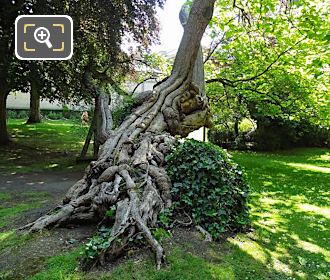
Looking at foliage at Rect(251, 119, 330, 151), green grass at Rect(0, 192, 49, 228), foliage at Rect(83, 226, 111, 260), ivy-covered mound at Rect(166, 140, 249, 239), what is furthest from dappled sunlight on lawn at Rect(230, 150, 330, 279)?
foliage at Rect(251, 119, 330, 151)

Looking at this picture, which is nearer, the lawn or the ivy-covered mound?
the lawn

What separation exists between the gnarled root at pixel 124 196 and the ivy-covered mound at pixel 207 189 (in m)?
0.21

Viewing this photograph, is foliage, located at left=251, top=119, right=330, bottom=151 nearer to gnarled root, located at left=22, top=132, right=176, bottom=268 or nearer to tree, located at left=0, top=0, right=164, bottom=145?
tree, located at left=0, top=0, right=164, bottom=145

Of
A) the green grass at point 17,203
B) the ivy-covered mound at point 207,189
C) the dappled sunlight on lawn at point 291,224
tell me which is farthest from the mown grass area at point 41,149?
the ivy-covered mound at point 207,189

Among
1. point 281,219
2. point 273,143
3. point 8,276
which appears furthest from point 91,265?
point 273,143

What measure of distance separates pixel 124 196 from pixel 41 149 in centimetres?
1134

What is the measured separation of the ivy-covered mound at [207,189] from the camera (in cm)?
432

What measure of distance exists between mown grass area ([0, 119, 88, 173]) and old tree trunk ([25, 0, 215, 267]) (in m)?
5.28

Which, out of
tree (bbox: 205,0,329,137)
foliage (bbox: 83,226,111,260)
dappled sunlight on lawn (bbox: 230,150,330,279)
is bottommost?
dappled sunlight on lawn (bbox: 230,150,330,279)

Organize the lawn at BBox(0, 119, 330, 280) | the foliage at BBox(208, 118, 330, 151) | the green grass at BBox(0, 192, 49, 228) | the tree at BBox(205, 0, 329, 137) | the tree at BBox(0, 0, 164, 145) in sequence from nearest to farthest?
the lawn at BBox(0, 119, 330, 280)
the green grass at BBox(0, 192, 49, 228)
the tree at BBox(205, 0, 329, 137)
the tree at BBox(0, 0, 164, 145)
the foliage at BBox(208, 118, 330, 151)

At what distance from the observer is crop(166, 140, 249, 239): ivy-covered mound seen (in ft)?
14.2

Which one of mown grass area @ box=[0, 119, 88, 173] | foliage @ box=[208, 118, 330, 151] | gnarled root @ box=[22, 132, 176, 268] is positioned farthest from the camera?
foliage @ box=[208, 118, 330, 151]

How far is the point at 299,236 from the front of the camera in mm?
4961

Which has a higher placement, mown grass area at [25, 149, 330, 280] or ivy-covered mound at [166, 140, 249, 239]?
ivy-covered mound at [166, 140, 249, 239]
